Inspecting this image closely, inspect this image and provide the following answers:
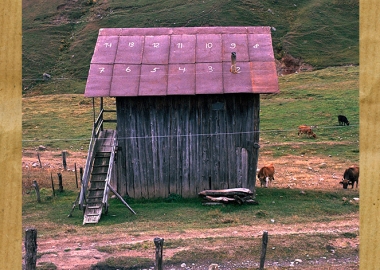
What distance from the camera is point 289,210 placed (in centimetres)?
1627

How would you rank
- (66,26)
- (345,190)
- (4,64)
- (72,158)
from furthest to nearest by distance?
(66,26) → (72,158) → (345,190) → (4,64)

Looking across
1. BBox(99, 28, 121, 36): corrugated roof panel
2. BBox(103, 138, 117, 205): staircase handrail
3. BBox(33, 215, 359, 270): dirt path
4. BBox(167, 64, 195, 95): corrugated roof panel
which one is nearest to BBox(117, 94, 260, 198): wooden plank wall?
BBox(103, 138, 117, 205): staircase handrail

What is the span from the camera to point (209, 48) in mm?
18328

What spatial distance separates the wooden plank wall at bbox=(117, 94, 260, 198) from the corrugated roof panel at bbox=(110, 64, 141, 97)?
18.5 inches

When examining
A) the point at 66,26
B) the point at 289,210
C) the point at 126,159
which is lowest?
the point at 289,210

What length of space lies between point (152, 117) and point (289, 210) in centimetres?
496

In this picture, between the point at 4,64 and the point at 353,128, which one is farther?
the point at 353,128

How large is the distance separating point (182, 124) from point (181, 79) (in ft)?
4.48

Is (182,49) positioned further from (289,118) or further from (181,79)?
(289,118)

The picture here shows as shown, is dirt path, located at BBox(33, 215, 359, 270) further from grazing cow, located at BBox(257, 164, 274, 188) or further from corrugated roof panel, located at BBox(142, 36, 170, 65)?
corrugated roof panel, located at BBox(142, 36, 170, 65)

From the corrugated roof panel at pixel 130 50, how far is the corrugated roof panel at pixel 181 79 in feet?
3.85

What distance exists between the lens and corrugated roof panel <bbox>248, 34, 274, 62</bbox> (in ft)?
59.1

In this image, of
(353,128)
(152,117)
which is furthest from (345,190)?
(353,128)

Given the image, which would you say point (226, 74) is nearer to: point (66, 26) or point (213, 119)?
point (213, 119)
